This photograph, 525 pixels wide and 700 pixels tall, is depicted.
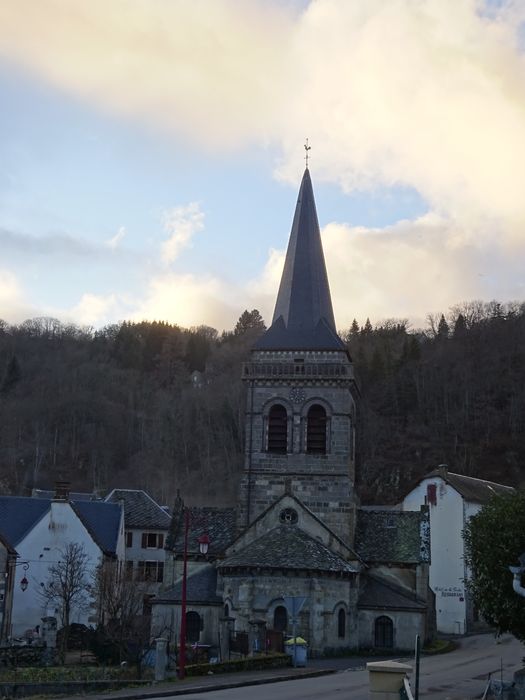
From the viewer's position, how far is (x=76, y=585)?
4131cm

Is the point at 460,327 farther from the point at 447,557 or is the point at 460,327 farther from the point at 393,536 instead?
the point at 393,536

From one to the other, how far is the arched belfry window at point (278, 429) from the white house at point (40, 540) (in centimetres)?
1170

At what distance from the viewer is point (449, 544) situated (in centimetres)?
5519

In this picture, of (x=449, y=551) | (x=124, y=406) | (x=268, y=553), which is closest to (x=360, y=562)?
(x=268, y=553)

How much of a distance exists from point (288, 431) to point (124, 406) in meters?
67.4

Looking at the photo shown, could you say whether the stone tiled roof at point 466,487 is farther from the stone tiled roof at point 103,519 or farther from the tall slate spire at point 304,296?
the stone tiled roof at point 103,519

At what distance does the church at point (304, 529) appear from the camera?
35.8m

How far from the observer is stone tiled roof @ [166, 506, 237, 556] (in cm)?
4091

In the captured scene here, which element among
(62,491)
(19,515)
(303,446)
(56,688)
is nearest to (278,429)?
(303,446)

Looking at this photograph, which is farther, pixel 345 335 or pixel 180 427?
pixel 345 335

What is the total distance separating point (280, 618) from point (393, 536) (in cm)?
769

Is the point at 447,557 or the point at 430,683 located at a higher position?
the point at 447,557

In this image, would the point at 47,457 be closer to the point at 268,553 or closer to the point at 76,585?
the point at 76,585

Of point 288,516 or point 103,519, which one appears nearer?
point 288,516
